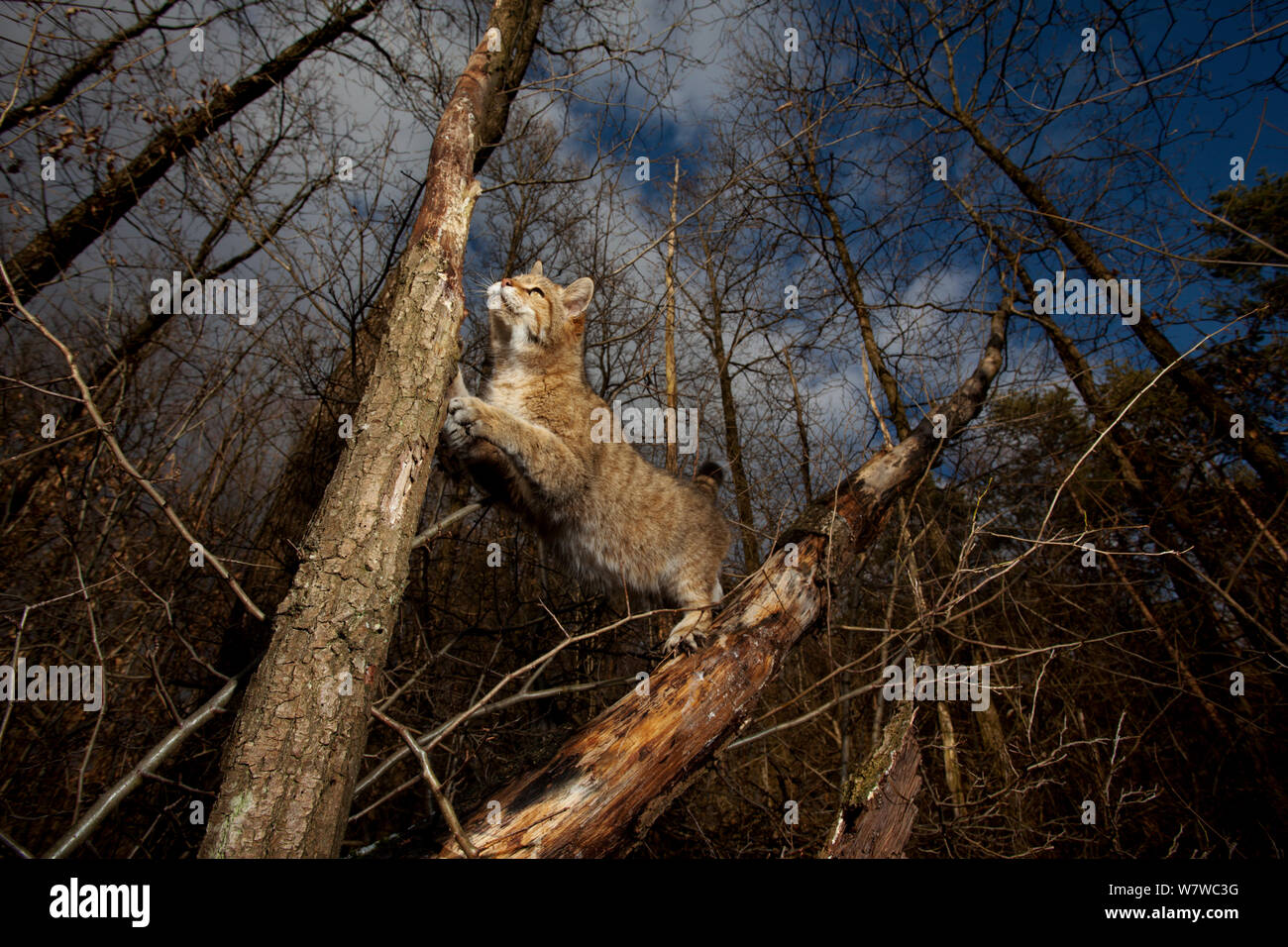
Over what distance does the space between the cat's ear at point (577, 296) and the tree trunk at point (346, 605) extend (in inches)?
81.9

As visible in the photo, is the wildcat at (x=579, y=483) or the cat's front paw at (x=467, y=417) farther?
the wildcat at (x=579, y=483)

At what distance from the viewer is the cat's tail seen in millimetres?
5429

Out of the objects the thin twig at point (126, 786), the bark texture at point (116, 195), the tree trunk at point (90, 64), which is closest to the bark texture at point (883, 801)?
the thin twig at point (126, 786)

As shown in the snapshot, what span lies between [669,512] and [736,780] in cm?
314

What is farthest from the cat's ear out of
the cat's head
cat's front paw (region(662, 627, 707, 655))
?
cat's front paw (region(662, 627, 707, 655))

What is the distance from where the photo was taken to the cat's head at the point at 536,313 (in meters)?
4.56

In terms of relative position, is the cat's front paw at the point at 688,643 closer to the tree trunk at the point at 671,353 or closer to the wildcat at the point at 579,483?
the wildcat at the point at 579,483

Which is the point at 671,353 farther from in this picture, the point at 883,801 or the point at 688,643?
the point at 883,801

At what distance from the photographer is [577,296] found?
5059mm

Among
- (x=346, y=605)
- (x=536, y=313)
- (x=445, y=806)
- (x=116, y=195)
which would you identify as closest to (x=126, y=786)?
(x=346, y=605)

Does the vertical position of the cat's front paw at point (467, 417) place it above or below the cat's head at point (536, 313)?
below

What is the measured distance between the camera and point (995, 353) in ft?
21.3

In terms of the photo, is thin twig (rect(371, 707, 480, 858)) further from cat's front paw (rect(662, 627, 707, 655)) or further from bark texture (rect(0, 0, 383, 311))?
bark texture (rect(0, 0, 383, 311))
